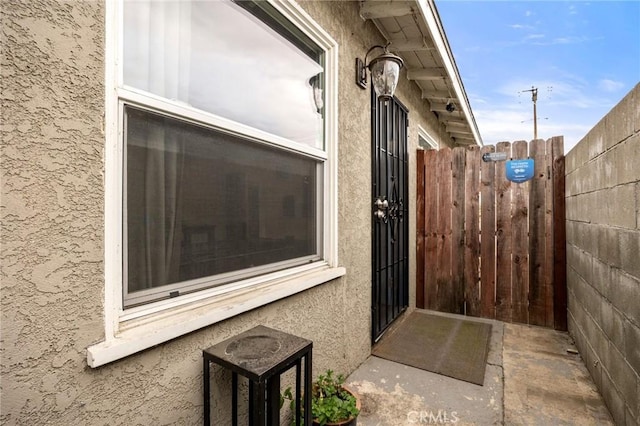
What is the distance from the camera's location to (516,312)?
3.66 m

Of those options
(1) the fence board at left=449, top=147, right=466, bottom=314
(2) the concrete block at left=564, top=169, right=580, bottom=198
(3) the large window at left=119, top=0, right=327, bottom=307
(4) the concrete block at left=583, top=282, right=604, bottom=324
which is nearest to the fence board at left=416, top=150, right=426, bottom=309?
(1) the fence board at left=449, top=147, right=466, bottom=314

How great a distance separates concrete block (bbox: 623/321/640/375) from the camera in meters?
1.66

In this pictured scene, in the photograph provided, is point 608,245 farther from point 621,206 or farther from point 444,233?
point 444,233

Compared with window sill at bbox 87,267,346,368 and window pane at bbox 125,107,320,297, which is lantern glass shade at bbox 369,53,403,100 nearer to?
window pane at bbox 125,107,320,297

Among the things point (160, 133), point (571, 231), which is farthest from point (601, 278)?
point (160, 133)

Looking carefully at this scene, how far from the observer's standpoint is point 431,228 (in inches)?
165

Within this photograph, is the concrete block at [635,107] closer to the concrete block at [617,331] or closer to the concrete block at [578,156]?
the concrete block at [578,156]

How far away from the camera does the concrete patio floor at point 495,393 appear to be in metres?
2.00

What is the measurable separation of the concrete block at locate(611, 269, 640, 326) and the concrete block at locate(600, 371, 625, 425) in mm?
517

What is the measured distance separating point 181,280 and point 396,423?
64.0 inches

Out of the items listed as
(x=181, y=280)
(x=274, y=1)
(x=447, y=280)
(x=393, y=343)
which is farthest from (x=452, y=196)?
(x=181, y=280)

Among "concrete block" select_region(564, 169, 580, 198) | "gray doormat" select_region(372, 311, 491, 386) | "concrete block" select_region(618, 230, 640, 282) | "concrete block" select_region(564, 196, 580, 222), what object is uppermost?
"concrete block" select_region(564, 169, 580, 198)

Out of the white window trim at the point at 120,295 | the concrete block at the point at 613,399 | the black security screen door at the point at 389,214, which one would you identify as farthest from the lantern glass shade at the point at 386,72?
the concrete block at the point at 613,399

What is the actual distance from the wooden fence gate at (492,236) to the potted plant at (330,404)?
260cm
